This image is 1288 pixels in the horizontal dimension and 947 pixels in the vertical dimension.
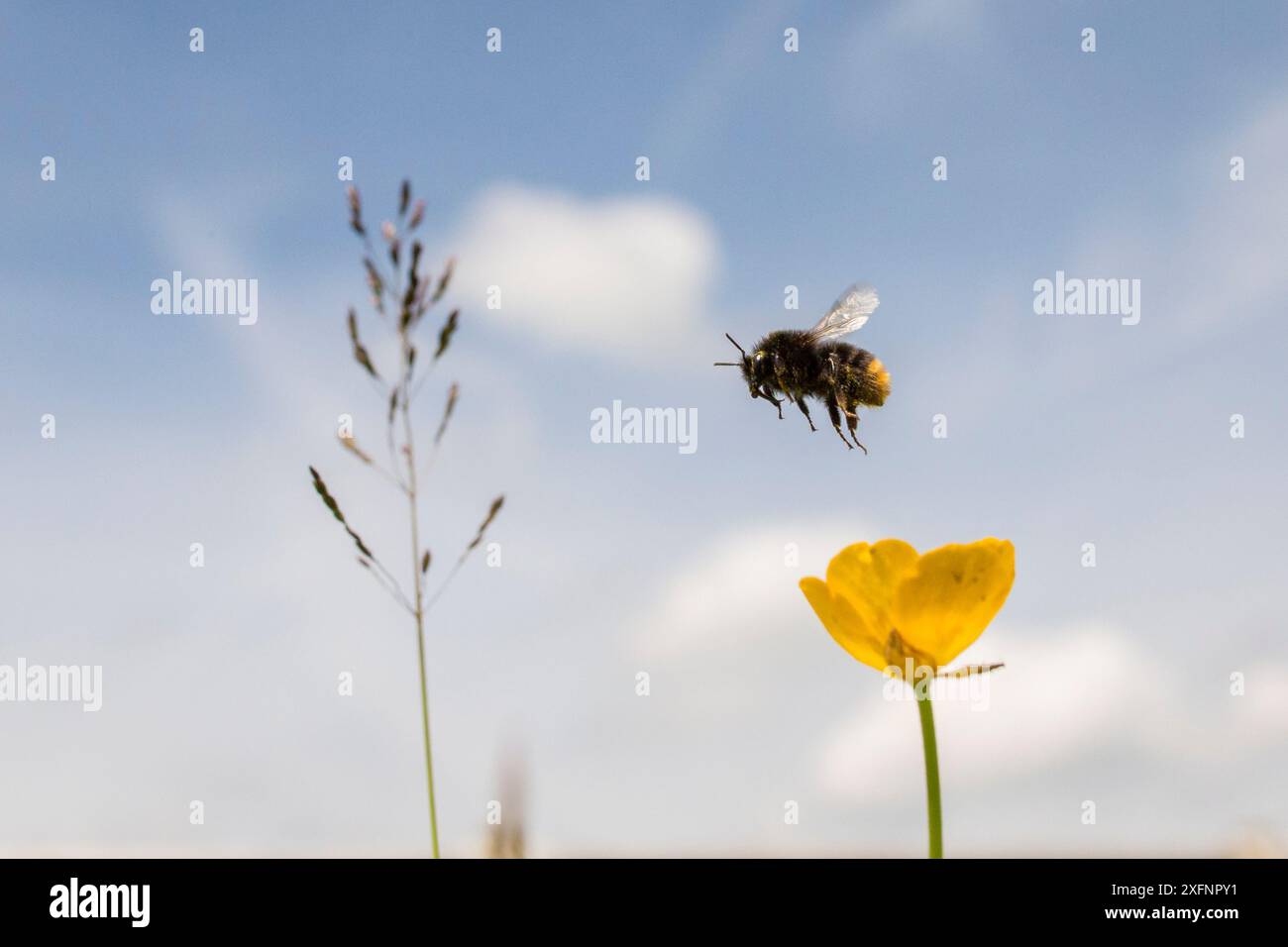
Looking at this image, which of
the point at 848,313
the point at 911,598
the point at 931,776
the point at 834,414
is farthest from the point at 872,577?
the point at 848,313

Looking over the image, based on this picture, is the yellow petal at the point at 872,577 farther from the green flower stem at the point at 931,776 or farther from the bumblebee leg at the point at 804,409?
the bumblebee leg at the point at 804,409

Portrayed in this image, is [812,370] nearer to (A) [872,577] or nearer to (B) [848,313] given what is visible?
(B) [848,313]

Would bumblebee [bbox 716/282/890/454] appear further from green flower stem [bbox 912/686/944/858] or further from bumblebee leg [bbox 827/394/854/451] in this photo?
green flower stem [bbox 912/686/944/858]

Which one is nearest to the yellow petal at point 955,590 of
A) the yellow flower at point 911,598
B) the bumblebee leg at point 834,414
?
the yellow flower at point 911,598

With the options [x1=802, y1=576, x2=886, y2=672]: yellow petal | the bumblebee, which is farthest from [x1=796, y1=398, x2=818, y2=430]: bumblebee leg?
[x1=802, y1=576, x2=886, y2=672]: yellow petal
